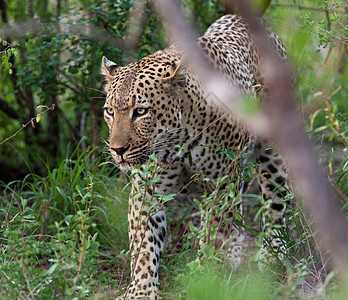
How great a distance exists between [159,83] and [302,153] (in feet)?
11.4

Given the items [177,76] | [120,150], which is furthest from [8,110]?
[120,150]

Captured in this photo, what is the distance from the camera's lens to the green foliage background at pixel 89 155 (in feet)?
10.9

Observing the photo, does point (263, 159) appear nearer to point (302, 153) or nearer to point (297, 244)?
point (297, 244)

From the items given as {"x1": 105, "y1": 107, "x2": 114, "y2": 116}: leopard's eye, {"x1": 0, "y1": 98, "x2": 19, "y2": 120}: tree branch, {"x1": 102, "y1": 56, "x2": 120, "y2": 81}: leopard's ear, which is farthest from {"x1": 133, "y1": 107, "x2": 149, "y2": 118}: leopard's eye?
{"x1": 0, "y1": 98, "x2": 19, "y2": 120}: tree branch

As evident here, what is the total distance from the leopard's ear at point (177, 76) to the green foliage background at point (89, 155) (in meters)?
0.55

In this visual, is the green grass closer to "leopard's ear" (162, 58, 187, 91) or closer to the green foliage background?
the green foliage background

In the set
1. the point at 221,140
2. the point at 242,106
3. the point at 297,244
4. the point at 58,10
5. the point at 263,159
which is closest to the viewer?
the point at 242,106

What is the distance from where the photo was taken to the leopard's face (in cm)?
415

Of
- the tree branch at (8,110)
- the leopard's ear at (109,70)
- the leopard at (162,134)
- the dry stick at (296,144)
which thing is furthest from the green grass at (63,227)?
the dry stick at (296,144)

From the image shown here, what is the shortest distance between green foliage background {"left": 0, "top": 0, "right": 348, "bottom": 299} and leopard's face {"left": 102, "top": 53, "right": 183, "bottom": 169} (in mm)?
383

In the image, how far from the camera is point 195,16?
24.4ft

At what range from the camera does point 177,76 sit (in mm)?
4449

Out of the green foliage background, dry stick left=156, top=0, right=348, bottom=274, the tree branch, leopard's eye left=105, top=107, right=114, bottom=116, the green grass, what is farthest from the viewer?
the tree branch

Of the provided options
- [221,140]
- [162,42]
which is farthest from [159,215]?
[162,42]
